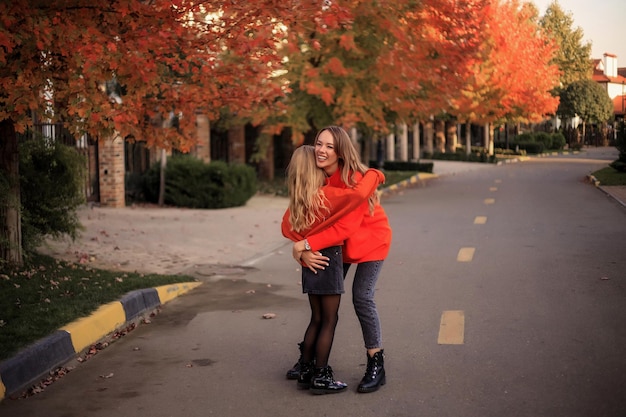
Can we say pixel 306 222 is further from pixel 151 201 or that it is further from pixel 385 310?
pixel 151 201

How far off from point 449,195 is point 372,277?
739 inches

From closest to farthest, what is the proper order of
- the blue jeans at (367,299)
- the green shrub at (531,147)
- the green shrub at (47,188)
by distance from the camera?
the blue jeans at (367,299)
the green shrub at (47,188)
the green shrub at (531,147)

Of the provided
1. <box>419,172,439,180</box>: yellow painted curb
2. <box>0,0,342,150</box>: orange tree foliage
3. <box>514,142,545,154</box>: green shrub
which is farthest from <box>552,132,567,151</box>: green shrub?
<box>0,0,342,150</box>: orange tree foliage

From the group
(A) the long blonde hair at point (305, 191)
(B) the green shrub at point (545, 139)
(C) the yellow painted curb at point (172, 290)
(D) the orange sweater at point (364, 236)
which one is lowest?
(C) the yellow painted curb at point (172, 290)

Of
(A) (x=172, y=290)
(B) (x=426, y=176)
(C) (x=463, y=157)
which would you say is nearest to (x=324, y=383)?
(A) (x=172, y=290)

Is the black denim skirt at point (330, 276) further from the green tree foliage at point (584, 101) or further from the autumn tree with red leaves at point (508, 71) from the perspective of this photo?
the green tree foliage at point (584, 101)

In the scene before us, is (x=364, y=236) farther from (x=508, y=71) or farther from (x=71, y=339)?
(x=508, y=71)

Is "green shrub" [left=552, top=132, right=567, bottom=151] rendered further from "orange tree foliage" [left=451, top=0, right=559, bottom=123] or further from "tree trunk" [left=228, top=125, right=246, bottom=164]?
"tree trunk" [left=228, top=125, right=246, bottom=164]

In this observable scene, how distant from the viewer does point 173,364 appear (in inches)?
275

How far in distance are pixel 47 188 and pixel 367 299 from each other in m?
5.93

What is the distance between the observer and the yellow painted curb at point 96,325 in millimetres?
7434

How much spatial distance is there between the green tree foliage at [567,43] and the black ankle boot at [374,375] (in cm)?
7505

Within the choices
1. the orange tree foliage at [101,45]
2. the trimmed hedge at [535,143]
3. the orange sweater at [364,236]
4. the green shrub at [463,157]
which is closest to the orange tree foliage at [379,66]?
the orange tree foliage at [101,45]

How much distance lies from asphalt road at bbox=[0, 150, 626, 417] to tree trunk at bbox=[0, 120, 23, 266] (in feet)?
6.62
